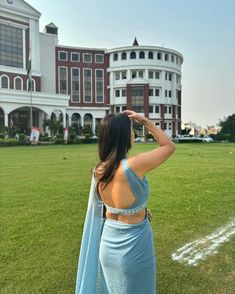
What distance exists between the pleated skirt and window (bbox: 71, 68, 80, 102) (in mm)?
70255

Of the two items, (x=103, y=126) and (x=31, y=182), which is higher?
(x=103, y=126)

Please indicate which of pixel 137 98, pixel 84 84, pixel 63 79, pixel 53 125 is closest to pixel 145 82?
pixel 137 98

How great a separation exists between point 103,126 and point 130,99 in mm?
68869

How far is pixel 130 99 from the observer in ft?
232

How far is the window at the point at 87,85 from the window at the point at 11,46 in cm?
1396

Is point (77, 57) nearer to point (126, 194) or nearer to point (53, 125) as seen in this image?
point (53, 125)

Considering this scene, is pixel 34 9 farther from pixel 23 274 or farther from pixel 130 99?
pixel 23 274

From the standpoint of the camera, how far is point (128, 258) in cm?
232

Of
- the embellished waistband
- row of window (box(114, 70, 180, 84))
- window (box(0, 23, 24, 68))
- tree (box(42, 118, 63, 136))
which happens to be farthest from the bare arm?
row of window (box(114, 70, 180, 84))

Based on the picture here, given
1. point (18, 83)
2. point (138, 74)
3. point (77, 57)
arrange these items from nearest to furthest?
1. point (18, 83)
2. point (138, 74)
3. point (77, 57)

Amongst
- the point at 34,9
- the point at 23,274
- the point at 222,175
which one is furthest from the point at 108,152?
the point at 34,9

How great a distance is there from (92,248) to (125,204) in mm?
504

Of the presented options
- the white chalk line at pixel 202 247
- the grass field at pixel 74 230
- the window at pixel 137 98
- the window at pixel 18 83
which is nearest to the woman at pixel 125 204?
the grass field at pixel 74 230

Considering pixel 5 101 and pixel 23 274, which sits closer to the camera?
pixel 23 274
